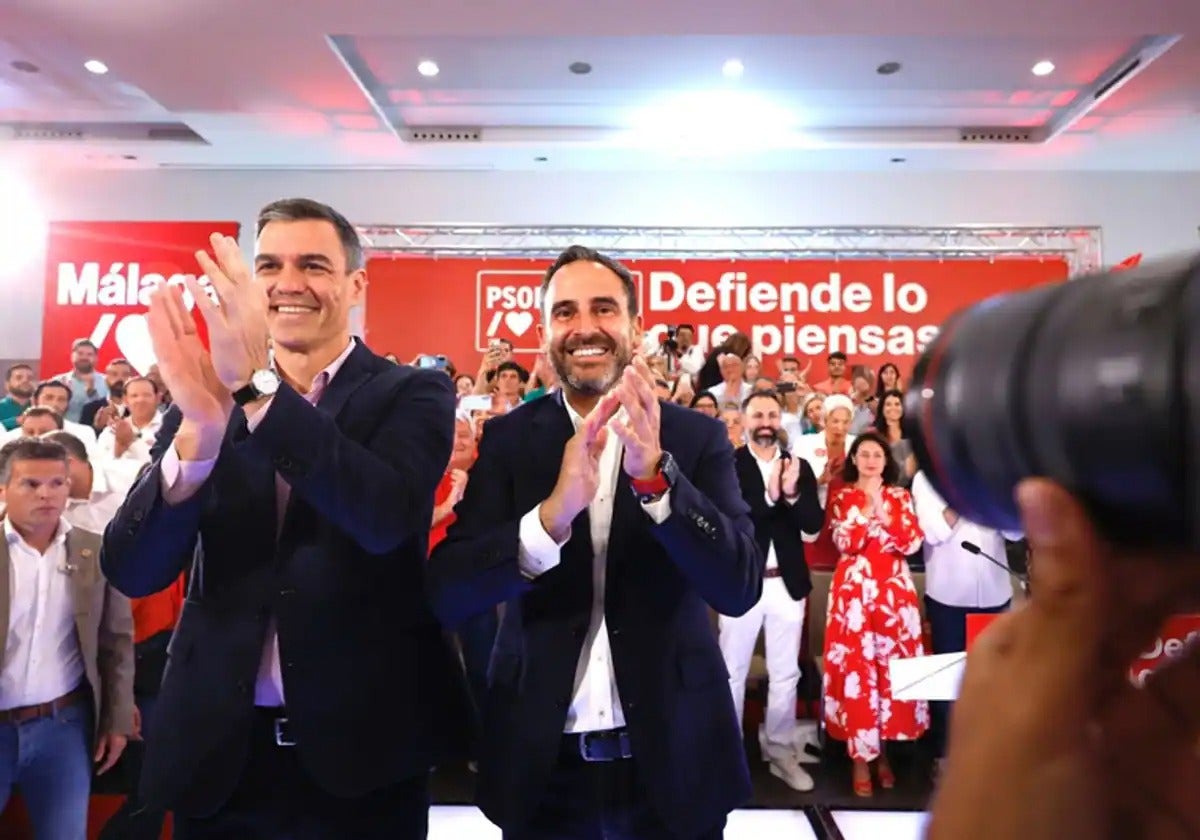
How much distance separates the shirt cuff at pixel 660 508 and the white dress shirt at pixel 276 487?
530 millimetres

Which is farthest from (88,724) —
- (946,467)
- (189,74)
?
(189,74)

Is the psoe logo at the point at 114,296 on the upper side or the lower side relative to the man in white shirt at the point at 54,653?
upper

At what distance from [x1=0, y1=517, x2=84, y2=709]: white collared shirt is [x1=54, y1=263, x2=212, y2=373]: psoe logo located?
272 inches

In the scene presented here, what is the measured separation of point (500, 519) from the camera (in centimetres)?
147

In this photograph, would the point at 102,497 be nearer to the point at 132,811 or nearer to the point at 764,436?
the point at 132,811

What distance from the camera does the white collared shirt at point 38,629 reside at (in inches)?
98.0

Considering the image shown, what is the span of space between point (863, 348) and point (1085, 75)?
282 cm

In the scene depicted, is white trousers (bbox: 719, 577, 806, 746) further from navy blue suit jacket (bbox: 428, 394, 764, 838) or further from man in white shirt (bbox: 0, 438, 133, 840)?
navy blue suit jacket (bbox: 428, 394, 764, 838)

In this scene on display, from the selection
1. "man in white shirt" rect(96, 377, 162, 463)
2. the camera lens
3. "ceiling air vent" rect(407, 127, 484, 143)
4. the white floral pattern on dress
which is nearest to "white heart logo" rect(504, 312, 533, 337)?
"ceiling air vent" rect(407, 127, 484, 143)

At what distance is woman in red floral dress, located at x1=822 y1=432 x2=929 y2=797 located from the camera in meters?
3.77

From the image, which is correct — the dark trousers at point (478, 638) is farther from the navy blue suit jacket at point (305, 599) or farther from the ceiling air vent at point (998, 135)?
the ceiling air vent at point (998, 135)

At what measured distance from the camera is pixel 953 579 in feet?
13.2

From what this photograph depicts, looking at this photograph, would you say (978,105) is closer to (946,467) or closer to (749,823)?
(749,823)

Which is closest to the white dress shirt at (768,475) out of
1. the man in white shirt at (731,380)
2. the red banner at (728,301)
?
the man in white shirt at (731,380)
